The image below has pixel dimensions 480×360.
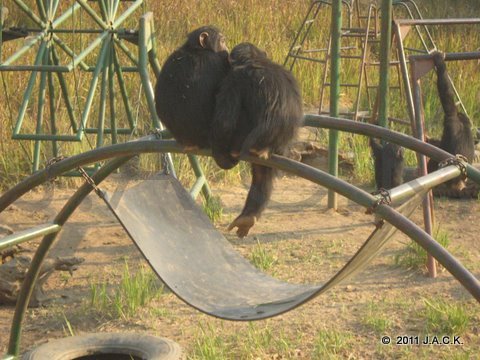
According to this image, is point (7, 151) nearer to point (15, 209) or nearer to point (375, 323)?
point (15, 209)

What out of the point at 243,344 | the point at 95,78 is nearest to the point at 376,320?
the point at 243,344

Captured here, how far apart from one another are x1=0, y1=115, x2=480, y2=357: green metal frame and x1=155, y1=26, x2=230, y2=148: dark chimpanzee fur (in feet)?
0.35

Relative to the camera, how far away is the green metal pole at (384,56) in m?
6.04

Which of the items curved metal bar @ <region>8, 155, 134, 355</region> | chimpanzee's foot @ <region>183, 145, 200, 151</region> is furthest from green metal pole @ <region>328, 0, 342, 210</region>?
chimpanzee's foot @ <region>183, 145, 200, 151</region>

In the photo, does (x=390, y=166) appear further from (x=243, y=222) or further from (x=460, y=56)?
(x=243, y=222)

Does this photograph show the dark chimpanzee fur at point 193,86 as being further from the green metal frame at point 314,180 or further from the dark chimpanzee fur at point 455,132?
the dark chimpanzee fur at point 455,132

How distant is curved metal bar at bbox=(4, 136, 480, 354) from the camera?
2.80 metres

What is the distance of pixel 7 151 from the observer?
750 cm

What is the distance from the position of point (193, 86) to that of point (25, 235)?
2.95 feet

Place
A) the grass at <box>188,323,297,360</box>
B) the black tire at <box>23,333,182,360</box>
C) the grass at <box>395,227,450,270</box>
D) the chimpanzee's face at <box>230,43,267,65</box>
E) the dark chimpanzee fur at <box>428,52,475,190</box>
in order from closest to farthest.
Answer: the chimpanzee's face at <box>230,43,267,65</box> → the black tire at <box>23,333,182,360</box> → the grass at <box>188,323,297,360</box> → the grass at <box>395,227,450,270</box> → the dark chimpanzee fur at <box>428,52,475,190</box>

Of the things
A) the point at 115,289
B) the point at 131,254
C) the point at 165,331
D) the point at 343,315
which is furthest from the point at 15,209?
the point at 343,315

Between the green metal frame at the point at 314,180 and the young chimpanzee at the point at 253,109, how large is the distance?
0.10 meters

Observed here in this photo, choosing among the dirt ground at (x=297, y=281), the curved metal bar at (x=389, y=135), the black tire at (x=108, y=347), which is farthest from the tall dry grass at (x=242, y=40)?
the curved metal bar at (x=389, y=135)

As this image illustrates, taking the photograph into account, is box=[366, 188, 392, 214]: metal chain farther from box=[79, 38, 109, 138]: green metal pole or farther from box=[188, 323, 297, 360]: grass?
box=[79, 38, 109, 138]: green metal pole
